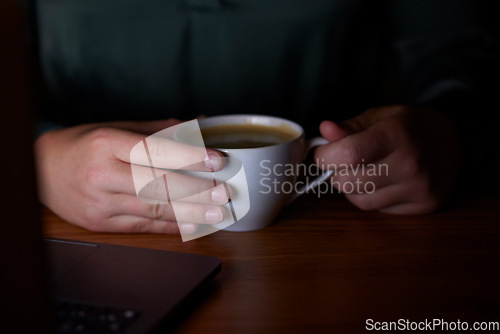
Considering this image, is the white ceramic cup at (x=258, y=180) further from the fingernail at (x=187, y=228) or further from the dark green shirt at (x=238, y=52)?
the dark green shirt at (x=238, y=52)

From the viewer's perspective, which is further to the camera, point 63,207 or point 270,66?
point 270,66

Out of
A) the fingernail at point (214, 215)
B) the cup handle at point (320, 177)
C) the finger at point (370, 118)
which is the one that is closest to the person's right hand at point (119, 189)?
the fingernail at point (214, 215)

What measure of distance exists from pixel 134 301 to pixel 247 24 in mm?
720

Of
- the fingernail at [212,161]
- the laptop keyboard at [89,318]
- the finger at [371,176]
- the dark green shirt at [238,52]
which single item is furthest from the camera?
the dark green shirt at [238,52]

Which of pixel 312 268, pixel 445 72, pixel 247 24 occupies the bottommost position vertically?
pixel 312 268

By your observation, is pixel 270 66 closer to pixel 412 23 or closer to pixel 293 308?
pixel 412 23

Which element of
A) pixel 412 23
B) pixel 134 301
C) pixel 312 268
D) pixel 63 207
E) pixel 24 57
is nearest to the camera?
pixel 24 57

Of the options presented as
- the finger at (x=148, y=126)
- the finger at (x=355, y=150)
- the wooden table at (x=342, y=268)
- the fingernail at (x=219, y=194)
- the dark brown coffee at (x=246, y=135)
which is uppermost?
the finger at (x=148, y=126)

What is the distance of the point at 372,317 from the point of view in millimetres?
384

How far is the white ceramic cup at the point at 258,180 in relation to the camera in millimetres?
502

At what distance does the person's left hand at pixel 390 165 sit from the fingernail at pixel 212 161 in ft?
0.48

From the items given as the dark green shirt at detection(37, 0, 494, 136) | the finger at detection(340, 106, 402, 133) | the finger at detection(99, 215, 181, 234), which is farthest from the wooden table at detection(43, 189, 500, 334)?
the dark green shirt at detection(37, 0, 494, 136)

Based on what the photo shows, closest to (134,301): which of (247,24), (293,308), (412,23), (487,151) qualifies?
(293,308)

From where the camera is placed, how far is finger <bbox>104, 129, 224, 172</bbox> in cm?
49
